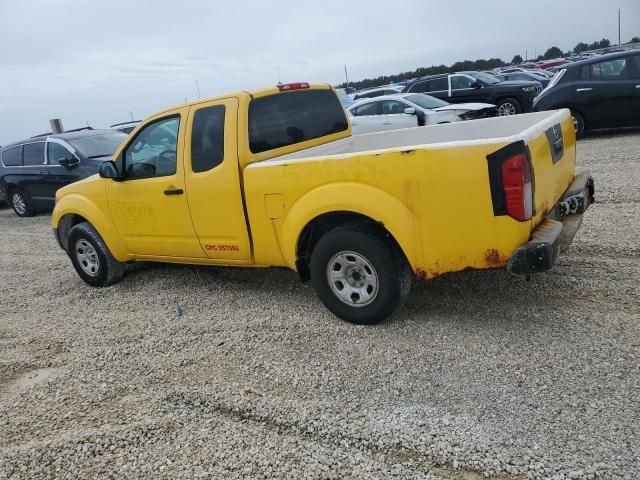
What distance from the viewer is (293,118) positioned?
475 centimetres

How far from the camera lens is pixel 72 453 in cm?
295

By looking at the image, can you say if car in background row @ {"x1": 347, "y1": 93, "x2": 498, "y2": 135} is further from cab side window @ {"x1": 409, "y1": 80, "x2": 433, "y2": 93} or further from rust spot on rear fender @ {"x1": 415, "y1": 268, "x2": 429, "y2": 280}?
rust spot on rear fender @ {"x1": 415, "y1": 268, "x2": 429, "y2": 280}

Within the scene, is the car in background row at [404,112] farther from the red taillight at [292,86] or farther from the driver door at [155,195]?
the driver door at [155,195]

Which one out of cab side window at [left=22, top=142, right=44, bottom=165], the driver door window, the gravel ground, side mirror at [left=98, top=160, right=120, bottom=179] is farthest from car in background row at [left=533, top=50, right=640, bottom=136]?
cab side window at [left=22, top=142, right=44, bottom=165]

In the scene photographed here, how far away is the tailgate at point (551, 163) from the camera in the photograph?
3.34 meters

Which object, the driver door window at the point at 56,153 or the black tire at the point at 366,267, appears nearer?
the black tire at the point at 366,267

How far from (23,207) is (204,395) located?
1031 cm


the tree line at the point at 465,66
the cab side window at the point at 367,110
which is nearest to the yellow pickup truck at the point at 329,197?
the cab side window at the point at 367,110

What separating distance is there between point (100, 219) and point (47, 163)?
6.32m

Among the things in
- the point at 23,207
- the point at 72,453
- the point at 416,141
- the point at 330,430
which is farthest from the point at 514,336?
the point at 23,207

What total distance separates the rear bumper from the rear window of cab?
86.8 inches

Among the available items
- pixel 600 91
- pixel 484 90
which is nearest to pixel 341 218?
pixel 600 91

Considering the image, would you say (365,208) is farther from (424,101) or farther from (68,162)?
(424,101)

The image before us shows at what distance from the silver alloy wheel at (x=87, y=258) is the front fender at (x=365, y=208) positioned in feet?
9.50
